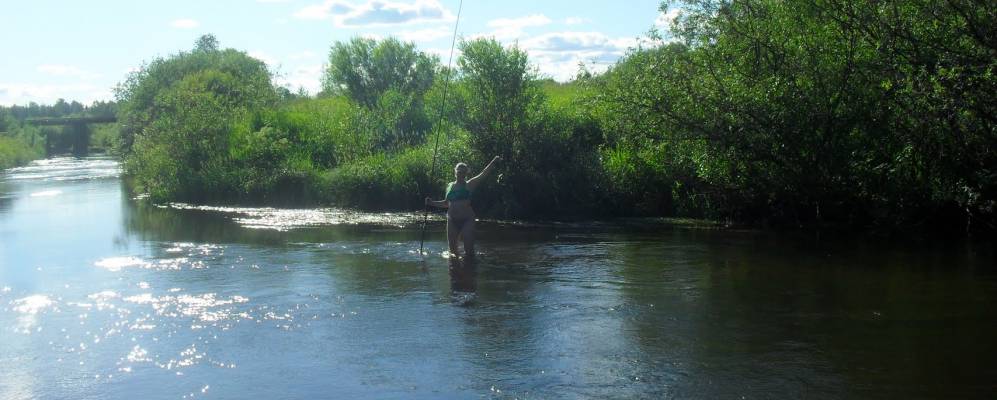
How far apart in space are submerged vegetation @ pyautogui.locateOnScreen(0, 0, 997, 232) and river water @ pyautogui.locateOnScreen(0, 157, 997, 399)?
5.17 ft

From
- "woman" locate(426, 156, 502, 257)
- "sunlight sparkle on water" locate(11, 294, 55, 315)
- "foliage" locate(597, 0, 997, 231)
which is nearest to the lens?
"sunlight sparkle on water" locate(11, 294, 55, 315)

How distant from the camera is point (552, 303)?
11.6 metres

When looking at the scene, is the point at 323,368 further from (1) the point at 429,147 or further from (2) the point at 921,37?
(1) the point at 429,147

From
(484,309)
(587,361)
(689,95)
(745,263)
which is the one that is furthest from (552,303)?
(689,95)

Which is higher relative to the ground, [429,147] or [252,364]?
[429,147]

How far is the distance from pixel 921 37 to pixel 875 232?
175 inches

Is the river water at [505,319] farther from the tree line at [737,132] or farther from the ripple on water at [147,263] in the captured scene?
the tree line at [737,132]

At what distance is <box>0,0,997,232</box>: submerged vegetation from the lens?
15.9m


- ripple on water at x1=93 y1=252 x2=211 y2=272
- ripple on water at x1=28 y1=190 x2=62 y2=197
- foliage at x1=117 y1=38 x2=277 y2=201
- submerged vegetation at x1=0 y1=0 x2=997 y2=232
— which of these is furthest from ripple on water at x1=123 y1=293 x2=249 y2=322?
ripple on water at x1=28 y1=190 x2=62 y2=197

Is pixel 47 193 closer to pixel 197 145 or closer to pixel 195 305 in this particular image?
pixel 197 145

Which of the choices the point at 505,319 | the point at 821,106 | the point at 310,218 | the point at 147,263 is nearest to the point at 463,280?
the point at 505,319

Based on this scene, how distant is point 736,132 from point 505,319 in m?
8.95

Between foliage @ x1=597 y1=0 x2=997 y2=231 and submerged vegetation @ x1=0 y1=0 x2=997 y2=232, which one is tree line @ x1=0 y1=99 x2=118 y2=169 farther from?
foliage @ x1=597 y1=0 x2=997 y2=231

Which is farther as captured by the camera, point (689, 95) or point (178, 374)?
point (689, 95)
